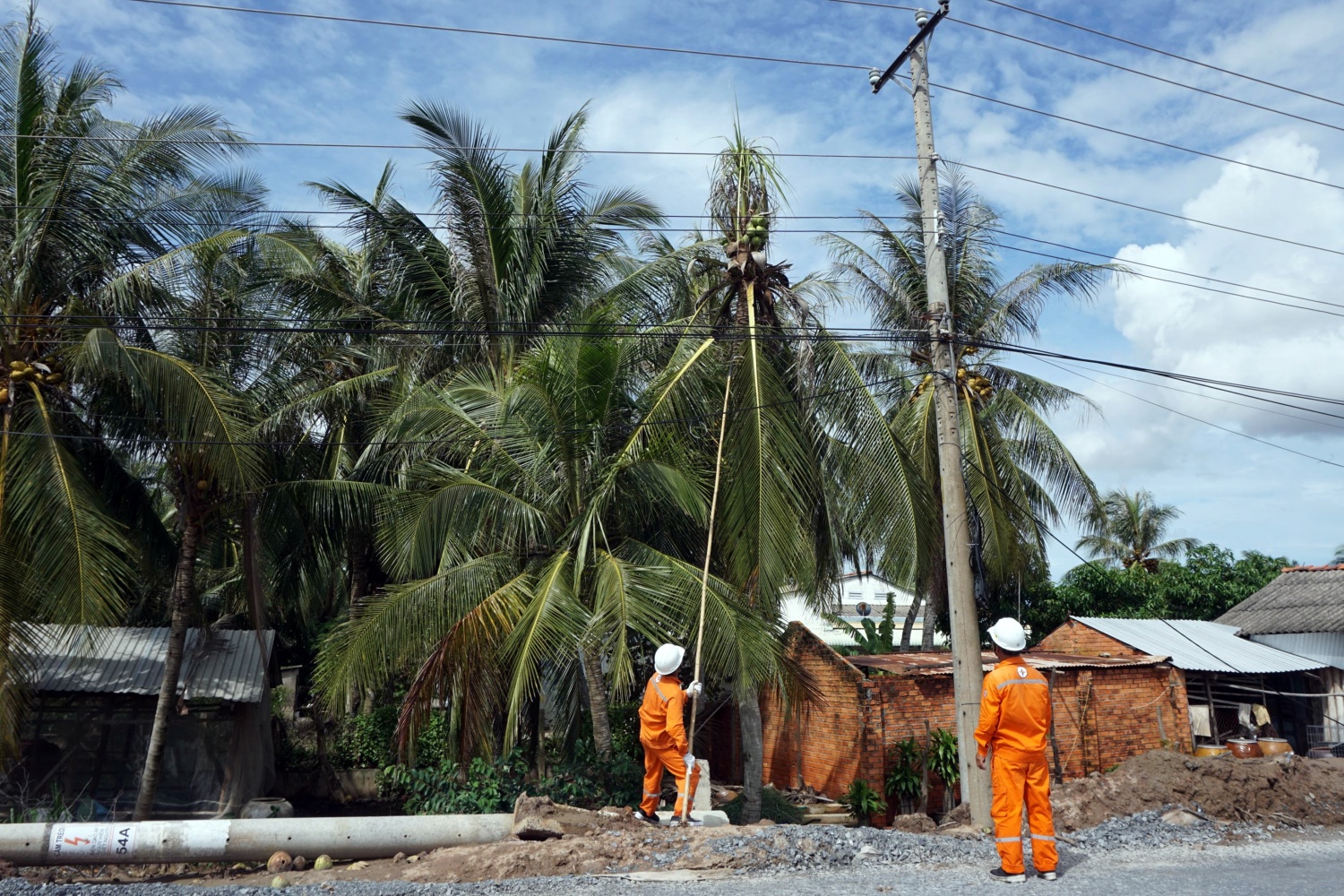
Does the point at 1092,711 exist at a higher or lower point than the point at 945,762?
higher

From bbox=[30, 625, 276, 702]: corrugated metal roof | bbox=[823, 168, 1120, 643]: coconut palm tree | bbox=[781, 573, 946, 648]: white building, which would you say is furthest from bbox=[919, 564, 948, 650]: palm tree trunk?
bbox=[781, 573, 946, 648]: white building

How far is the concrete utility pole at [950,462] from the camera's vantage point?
9.78 m

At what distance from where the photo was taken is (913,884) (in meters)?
6.61

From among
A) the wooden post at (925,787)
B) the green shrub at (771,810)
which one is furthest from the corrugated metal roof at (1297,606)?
the green shrub at (771,810)

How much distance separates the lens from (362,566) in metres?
17.5

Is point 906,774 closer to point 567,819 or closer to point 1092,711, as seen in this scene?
point 1092,711

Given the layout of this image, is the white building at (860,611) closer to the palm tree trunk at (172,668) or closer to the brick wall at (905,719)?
the brick wall at (905,719)

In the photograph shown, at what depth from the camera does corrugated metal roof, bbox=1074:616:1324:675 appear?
58.0ft

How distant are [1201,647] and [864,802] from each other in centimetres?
804

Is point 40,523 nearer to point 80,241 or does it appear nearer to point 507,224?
point 80,241

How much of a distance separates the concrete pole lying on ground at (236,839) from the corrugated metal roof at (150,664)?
20.3 ft

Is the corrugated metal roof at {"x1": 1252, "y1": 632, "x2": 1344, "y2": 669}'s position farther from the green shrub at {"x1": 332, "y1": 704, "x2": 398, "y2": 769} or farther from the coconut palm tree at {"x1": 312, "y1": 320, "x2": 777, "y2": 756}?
the green shrub at {"x1": 332, "y1": 704, "x2": 398, "y2": 769}

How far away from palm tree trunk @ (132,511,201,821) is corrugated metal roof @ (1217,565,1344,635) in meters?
18.9

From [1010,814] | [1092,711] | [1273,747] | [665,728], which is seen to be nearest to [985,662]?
[1092,711]
